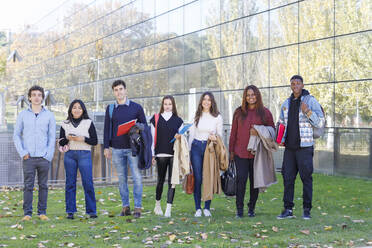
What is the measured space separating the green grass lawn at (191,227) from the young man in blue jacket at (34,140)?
1.84 ft

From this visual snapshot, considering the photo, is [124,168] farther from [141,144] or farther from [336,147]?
[336,147]

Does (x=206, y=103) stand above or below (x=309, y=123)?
above

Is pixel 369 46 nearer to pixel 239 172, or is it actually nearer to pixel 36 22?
pixel 239 172

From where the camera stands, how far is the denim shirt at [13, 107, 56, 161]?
775cm

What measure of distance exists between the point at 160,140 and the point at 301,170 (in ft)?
6.95

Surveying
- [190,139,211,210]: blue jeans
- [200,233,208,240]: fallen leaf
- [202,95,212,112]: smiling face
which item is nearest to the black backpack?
[190,139,211,210]: blue jeans

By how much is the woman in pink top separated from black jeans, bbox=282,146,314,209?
0.49 m

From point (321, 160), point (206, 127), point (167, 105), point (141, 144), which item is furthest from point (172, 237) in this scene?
point (321, 160)

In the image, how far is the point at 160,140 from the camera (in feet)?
26.9

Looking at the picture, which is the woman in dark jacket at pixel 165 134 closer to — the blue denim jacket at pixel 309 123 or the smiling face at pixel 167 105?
the smiling face at pixel 167 105

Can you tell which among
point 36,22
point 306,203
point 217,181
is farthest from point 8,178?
point 36,22

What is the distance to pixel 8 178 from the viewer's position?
12.3 m

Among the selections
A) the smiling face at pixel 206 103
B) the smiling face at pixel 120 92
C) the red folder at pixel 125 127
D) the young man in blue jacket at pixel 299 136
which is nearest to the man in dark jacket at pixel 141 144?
the red folder at pixel 125 127

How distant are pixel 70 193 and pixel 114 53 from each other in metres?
28.8
